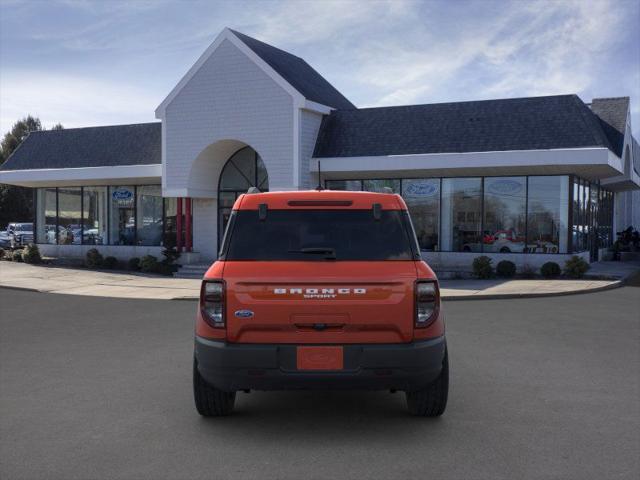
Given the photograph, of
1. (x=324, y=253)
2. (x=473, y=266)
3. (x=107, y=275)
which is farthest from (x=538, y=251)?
(x=324, y=253)

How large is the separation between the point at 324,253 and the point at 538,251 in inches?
727

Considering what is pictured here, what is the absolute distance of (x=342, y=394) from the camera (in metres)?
6.87

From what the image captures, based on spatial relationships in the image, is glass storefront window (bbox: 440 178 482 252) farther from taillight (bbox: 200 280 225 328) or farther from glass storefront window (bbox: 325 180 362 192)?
taillight (bbox: 200 280 225 328)

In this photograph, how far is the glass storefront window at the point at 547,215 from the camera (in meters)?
22.2

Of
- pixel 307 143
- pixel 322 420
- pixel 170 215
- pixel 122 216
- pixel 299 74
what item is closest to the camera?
pixel 322 420

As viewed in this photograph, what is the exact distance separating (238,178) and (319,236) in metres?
21.3

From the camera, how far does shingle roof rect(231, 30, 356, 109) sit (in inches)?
937

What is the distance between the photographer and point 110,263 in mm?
26125

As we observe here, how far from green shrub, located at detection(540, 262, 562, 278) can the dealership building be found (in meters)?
1.02

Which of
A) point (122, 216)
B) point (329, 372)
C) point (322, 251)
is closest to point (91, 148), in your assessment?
point (122, 216)

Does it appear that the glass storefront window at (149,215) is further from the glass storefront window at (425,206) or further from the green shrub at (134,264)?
the glass storefront window at (425,206)

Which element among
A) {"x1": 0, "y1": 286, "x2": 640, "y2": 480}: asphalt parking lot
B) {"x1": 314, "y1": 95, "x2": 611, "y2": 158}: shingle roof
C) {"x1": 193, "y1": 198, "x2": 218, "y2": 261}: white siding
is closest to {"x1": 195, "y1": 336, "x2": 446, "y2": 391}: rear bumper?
{"x1": 0, "y1": 286, "x2": 640, "y2": 480}: asphalt parking lot

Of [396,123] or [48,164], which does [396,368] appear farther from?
[48,164]

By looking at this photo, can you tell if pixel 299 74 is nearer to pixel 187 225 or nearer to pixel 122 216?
pixel 187 225
